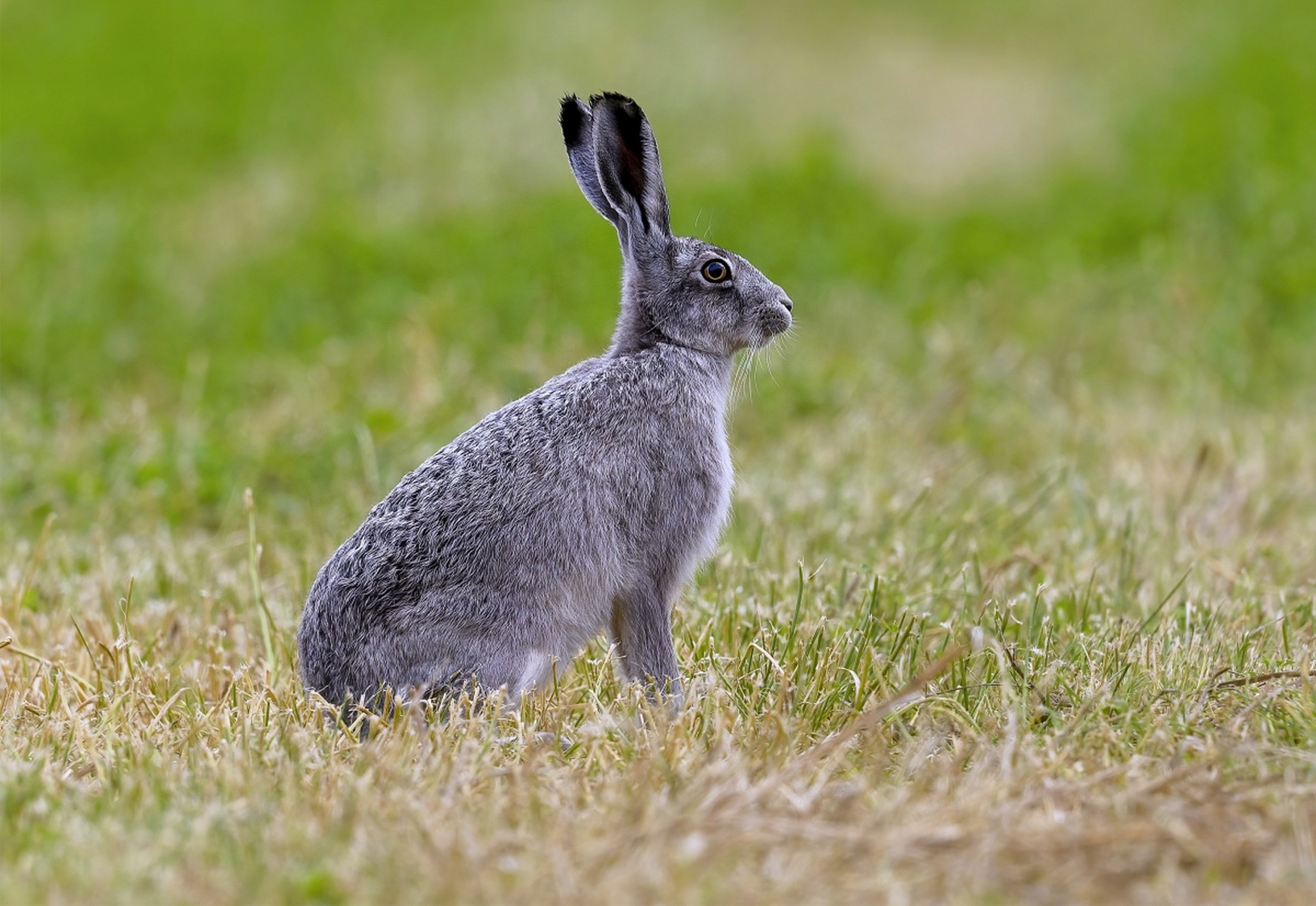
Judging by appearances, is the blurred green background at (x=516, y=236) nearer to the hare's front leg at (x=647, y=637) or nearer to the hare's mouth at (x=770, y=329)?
the hare's front leg at (x=647, y=637)

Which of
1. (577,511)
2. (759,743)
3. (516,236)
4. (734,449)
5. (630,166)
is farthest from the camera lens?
(516,236)

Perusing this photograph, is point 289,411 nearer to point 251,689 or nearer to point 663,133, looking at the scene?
point 251,689

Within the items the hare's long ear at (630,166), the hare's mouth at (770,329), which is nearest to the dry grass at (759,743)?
the hare's mouth at (770,329)

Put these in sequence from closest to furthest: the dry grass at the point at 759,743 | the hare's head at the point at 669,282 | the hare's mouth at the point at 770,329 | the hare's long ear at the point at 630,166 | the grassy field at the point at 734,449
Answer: the dry grass at the point at 759,743 < the grassy field at the point at 734,449 < the hare's long ear at the point at 630,166 < the hare's head at the point at 669,282 < the hare's mouth at the point at 770,329

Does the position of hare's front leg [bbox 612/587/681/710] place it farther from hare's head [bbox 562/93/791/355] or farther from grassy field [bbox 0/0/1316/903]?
hare's head [bbox 562/93/791/355]

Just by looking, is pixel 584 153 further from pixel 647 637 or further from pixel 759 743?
pixel 759 743

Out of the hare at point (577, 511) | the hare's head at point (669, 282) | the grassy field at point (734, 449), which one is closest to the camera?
the grassy field at point (734, 449)

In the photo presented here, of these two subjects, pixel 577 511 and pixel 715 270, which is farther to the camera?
pixel 715 270

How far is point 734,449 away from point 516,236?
356cm

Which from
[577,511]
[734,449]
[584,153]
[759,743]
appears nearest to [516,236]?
[734,449]

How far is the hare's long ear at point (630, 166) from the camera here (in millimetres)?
4758

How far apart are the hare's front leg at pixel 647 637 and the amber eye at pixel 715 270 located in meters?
1.08

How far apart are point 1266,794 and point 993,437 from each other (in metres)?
4.40

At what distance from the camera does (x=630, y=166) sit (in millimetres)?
4887
